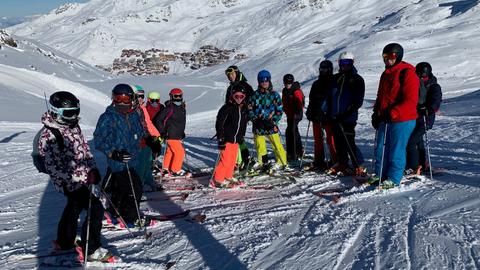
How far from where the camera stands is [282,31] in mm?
69938

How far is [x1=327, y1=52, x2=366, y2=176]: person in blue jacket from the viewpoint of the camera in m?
6.30

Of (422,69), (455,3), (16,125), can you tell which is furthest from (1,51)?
(455,3)

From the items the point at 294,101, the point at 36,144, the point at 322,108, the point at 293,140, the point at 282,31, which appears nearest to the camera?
the point at 36,144

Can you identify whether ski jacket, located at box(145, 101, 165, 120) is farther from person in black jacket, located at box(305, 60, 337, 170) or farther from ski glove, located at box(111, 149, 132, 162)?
ski glove, located at box(111, 149, 132, 162)

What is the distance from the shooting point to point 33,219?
17.6ft

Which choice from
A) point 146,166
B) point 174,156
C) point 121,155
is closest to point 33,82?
point 174,156

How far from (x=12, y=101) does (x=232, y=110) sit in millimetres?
12593

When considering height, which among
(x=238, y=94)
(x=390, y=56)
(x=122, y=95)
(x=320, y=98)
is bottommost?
(x=320, y=98)

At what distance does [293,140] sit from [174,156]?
216cm

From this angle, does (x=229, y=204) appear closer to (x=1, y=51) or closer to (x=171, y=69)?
(x=1, y=51)

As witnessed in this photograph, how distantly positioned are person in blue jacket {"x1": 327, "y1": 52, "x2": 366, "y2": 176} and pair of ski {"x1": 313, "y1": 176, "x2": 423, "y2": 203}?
0.57 metres

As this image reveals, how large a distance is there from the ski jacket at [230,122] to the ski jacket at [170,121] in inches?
36.9

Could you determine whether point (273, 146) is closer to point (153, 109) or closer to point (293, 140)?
point (293, 140)

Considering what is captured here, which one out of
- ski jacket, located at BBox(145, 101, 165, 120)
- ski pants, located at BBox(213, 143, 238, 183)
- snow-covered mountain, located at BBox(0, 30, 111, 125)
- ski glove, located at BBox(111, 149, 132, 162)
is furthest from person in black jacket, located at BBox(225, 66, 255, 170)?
snow-covered mountain, located at BBox(0, 30, 111, 125)
